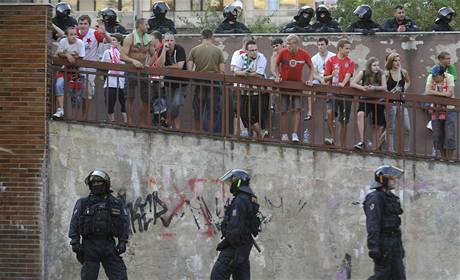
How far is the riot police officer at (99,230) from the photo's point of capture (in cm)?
1310

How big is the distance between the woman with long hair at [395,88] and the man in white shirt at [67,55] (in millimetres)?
4526

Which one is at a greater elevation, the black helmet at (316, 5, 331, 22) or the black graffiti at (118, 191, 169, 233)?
the black helmet at (316, 5, 331, 22)

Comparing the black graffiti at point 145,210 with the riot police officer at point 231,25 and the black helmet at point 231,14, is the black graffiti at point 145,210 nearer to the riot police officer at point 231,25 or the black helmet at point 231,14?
the riot police officer at point 231,25

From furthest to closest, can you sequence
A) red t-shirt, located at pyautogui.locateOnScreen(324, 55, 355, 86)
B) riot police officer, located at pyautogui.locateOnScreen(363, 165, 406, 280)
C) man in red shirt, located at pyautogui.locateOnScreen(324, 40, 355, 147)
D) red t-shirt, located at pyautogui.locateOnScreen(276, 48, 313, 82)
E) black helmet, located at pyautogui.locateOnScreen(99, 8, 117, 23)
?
black helmet, located at pyautogui.locateOnScreen(99, 8, 117, 23) → red t-shirt, located at pyautogui.locateOnScreen(324, 55, 355, 86) → red t-shirt, located at pyautogui.locateOnScreen(276, 48, 313, 82) → man in red shirt, located at pyautogui.locateOnScreen(324, 40, 355, 147) → riot police officer, located at pyautogui.locateOnScreen(363, 165, 406, 280)

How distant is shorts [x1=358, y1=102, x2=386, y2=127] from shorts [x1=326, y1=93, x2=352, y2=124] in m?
0.18

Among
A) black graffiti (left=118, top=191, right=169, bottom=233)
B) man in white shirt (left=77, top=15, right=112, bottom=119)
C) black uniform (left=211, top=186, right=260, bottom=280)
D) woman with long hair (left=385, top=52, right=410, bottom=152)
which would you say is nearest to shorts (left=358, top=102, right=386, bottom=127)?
woman with long hair (left=385, top=52, right=410, bottom=152)

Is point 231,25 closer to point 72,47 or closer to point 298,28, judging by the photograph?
point 298,28

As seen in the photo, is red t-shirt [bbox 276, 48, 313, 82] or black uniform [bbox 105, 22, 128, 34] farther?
black uniform [bbox 105, 22, 128, 34]

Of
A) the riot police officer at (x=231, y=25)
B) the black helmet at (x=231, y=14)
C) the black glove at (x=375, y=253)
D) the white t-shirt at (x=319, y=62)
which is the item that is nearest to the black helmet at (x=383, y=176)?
the black glove at (x=375, y=253)

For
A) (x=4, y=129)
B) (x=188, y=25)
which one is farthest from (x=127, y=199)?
(x=188, y=25)

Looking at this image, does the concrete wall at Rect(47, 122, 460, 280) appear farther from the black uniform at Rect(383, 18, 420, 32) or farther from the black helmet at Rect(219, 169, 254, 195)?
the black uniform at Rect(383, 18, 420, 32)

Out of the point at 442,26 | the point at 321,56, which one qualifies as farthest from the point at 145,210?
the point at 442,26

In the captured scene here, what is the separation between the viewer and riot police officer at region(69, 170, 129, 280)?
13.1 meters

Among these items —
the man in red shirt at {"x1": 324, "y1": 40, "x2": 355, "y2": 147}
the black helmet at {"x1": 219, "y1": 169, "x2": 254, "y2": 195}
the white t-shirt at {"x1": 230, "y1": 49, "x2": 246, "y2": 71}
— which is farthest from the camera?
the white t-shirt at {"x1": 230, "y1": 49, "x2": 246, "y2": 71}
